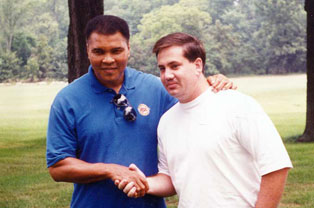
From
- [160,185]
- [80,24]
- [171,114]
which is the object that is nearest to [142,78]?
[171,114]

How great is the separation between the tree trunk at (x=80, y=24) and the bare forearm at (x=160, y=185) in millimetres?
6094

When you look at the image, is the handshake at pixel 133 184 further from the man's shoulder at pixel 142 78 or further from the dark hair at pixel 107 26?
the dark hair at pixel 107 26

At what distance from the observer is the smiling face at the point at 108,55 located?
2.90m

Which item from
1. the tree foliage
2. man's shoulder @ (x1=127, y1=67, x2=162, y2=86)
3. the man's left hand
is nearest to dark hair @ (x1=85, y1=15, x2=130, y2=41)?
man's shoulder @ (x1=127, y1=67, x2=162, y2=86)

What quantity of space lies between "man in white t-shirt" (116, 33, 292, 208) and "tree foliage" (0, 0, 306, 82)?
20.7 metres

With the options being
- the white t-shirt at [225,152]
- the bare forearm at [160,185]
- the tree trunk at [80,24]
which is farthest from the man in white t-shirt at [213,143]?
the tree trunk at [80,24]

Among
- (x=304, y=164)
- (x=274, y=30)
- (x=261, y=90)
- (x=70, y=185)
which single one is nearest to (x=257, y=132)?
(x=70, y=185)

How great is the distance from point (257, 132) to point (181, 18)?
2622cm

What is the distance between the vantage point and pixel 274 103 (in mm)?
27000

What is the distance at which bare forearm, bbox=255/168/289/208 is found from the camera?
256 cm

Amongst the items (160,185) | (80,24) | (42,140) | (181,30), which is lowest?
(42,140)

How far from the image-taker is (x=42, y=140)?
1481 centimetres

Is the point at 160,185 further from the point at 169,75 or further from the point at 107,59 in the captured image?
the point at 107,59

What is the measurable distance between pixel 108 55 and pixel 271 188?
1129 mm
